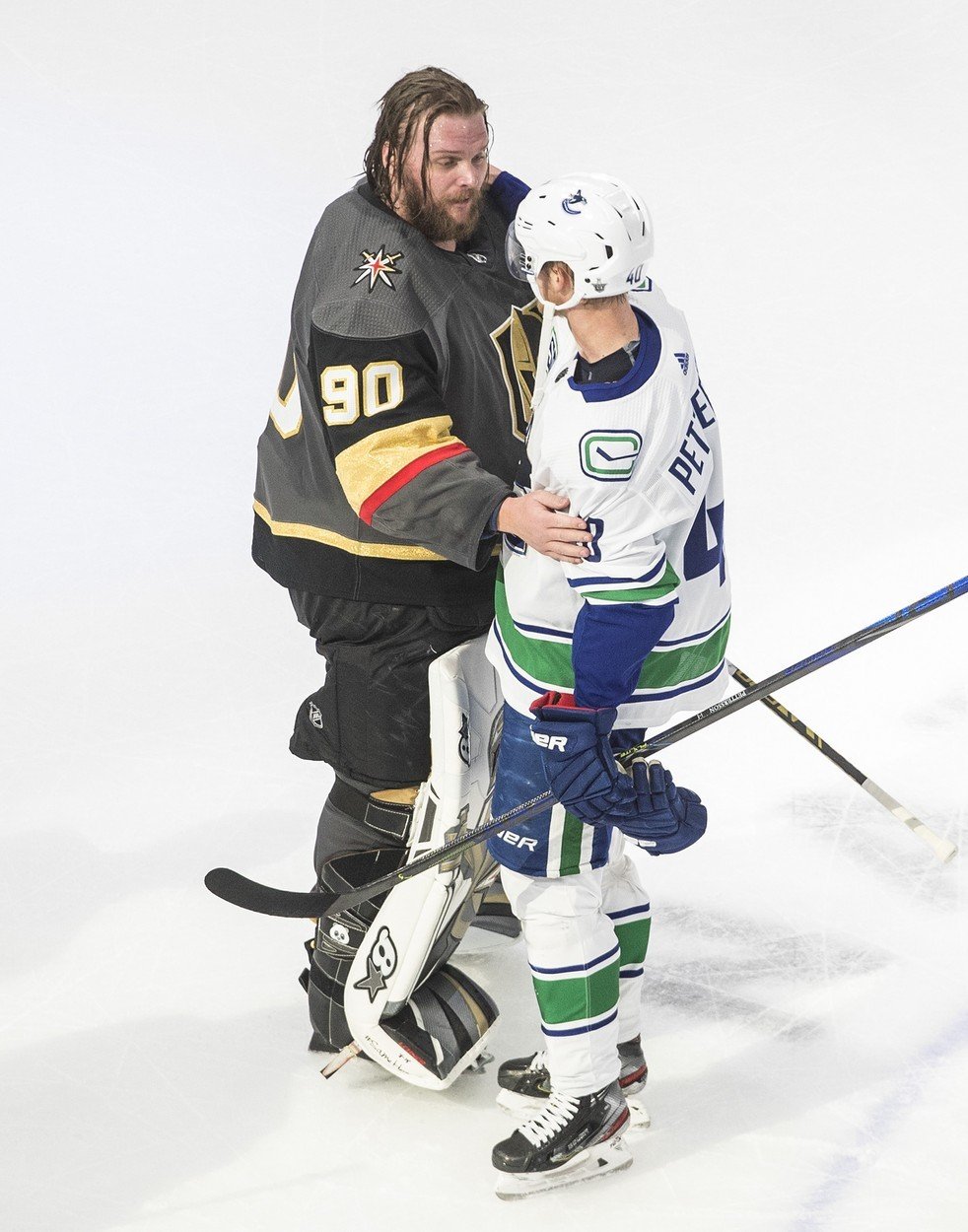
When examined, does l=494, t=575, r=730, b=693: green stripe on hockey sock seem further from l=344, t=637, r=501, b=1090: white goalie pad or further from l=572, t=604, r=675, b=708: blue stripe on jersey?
l=344, t=637, r=501, b=1090: white goalie pad

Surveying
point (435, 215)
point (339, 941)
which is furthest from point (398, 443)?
point (339, 941)

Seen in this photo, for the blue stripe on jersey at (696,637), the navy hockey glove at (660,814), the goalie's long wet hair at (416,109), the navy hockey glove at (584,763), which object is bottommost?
the navy hockey glove at (660,814)

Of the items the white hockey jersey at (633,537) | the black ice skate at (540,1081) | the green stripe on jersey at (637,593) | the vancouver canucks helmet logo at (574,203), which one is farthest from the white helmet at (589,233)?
the black ice skate at (540,1081)

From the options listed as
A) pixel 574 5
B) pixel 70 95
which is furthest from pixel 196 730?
pixel 574 5

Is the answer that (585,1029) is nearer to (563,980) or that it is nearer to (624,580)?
(563,980)

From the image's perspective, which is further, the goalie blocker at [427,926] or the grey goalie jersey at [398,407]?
the goalie blocker at [427,926]

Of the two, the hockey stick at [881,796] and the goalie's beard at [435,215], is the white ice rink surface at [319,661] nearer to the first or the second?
the hockey stick at [881,796]

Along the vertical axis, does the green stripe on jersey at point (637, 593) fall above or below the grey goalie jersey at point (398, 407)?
below

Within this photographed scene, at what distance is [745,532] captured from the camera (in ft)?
15.1

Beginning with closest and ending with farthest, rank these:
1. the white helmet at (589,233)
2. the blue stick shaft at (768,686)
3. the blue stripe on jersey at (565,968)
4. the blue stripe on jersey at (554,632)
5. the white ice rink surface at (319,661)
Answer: the white helmet at (589,233) < the blue stick shaft at (768,686) < the blue stripe on jersey at (554,632) < the blue stripe on jersey at (565,968) < the white ice rink surface at (319,661)

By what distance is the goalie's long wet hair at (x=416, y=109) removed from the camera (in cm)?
241

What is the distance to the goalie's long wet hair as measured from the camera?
7.92 ft

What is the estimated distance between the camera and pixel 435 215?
247 centimetres

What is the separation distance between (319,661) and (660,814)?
2029 millimetres
